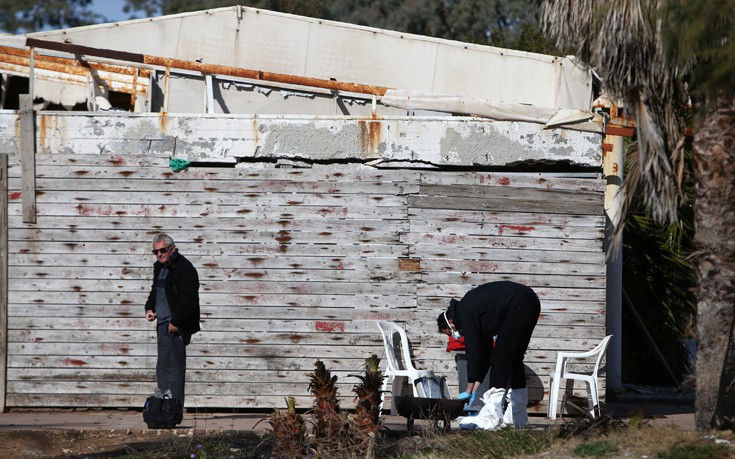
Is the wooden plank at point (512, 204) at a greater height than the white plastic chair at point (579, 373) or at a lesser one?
greater

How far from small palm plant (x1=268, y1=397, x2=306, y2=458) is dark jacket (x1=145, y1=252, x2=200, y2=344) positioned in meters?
1.84

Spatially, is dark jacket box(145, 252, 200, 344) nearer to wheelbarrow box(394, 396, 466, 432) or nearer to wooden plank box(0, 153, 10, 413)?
wheelbarrow box(394, 396, 466, 432)

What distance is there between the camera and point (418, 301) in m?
9.48

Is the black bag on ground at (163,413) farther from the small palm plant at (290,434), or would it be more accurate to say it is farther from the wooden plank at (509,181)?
the wooden plank at (509,181)

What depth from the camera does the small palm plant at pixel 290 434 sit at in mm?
6340

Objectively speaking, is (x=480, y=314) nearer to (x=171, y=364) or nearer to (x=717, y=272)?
(x=717, y=272)

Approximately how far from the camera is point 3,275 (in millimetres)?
9555

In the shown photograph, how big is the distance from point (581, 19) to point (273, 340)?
436cm

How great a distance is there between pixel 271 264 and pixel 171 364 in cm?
180

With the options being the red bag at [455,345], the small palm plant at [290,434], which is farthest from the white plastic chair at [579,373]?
the small palm plant at [290,434]

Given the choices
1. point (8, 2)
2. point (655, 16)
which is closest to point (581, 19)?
point (655, 16)

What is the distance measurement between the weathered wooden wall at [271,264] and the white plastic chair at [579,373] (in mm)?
180

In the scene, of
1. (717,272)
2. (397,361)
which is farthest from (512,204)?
(717,272)

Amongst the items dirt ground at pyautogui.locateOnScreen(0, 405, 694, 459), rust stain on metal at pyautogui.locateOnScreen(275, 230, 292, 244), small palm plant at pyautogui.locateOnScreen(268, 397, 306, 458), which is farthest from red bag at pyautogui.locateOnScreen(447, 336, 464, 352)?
small palm plant at pyautogui.locateOnScreen(268, 397, 306, 458)
